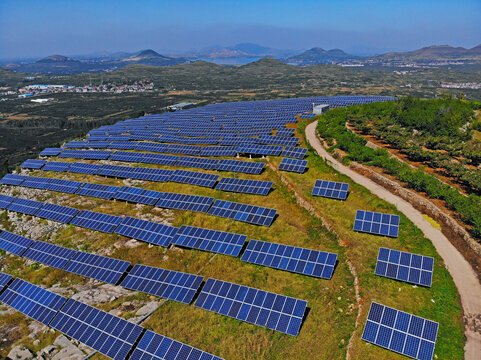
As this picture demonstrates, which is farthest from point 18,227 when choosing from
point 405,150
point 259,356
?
point 405,150

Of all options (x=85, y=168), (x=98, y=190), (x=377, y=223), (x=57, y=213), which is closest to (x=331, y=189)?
(x=377, y=223)

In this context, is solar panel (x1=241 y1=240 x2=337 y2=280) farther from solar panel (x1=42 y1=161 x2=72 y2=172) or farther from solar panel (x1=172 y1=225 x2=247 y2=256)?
solar panel (x1=42 y1=161 x2=72 y2=172)

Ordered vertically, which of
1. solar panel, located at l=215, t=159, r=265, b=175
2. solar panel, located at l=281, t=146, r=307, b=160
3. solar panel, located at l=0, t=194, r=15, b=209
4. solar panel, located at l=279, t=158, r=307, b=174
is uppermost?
solar panel, located at l=281, t=146, r=307, b=160

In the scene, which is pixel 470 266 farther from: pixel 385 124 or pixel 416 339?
pixel 385 124

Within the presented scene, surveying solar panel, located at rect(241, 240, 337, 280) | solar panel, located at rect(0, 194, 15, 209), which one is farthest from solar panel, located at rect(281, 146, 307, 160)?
solar panel, located at rect(0, 194, 15, 209)

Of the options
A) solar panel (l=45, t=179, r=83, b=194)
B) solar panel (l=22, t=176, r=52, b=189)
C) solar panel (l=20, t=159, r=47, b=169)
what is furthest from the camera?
solar panel (l=20, t=159, r=47, b=169)

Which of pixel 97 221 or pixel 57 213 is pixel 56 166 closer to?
pixel 57 213
